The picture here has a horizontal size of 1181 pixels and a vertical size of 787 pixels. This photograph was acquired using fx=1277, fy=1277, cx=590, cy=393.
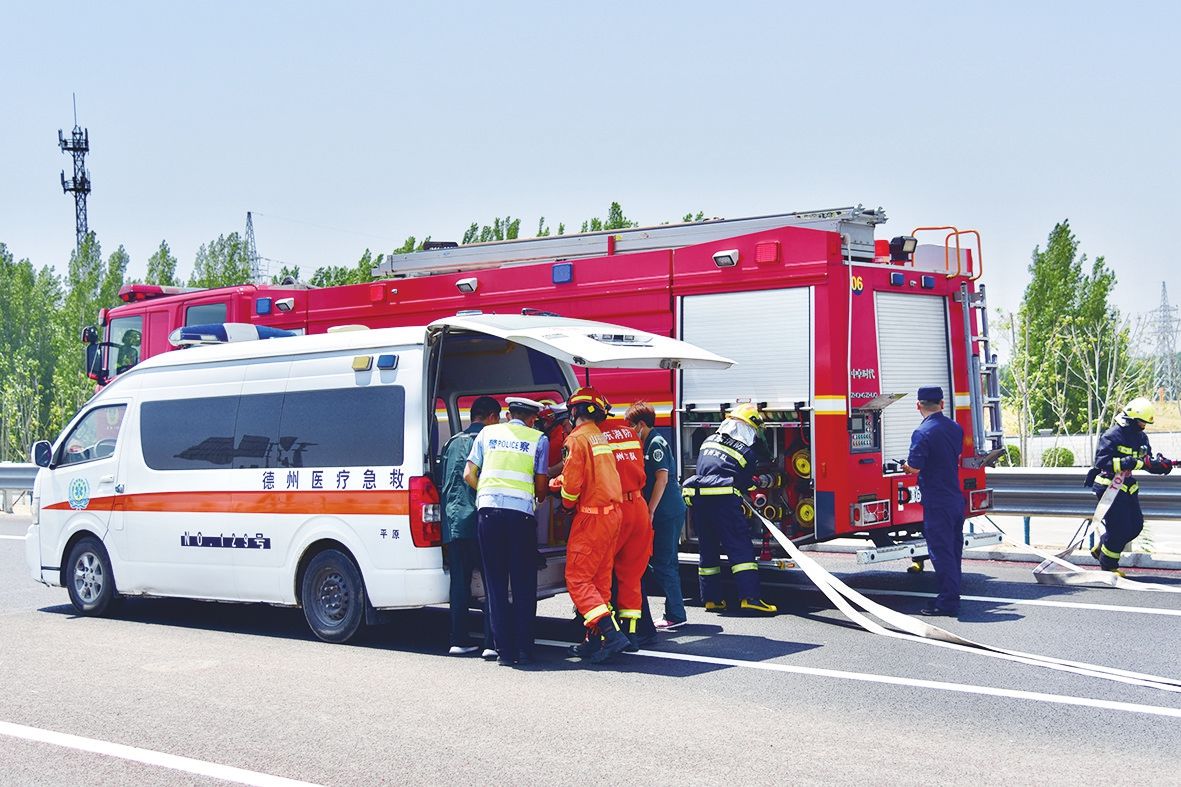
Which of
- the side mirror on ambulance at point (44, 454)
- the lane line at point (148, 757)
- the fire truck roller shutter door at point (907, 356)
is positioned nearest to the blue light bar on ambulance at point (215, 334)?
the side mirror on ambulance at point (44, 454)

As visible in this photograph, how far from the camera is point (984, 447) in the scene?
38.1ft

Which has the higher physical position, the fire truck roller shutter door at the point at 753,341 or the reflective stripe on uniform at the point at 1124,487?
the fire truck roller shutter door at the point at 753,341

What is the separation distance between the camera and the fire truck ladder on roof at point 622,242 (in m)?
11.0

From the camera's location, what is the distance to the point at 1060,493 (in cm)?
1291

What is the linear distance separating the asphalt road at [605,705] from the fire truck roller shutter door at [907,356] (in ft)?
5.70

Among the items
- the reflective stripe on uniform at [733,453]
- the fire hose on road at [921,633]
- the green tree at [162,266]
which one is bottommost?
the fire hose on road at [921,633]

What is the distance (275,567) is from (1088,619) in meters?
5.99

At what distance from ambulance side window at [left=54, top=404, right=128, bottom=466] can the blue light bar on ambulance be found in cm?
80

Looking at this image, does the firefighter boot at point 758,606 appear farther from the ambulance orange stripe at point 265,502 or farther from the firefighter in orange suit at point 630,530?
the ambulance orange stripe at point 265,502

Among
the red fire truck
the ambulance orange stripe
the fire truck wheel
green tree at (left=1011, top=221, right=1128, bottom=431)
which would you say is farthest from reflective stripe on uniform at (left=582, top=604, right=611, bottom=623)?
green tree at (left=1011, top=221, right=1128, bottom=431)

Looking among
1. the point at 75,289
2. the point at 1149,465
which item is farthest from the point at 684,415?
the point at 75,289

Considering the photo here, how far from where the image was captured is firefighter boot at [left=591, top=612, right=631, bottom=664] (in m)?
8.13

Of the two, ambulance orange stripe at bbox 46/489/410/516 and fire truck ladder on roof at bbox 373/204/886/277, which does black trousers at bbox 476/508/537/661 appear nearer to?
ambulance orange stripe at bbox 46/489/410/516

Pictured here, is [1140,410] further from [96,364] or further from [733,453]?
[96,364]
